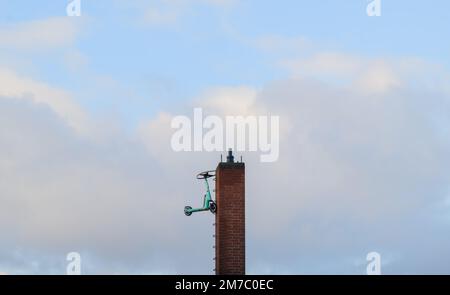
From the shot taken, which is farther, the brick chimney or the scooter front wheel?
the scooter front wheel

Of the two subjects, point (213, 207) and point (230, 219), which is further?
point (213, 207)

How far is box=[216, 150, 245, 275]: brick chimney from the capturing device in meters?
44.4

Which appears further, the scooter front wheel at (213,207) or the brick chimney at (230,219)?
the scooter front wheel at (213,207)

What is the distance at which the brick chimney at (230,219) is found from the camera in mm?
44438

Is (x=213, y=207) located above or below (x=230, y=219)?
above

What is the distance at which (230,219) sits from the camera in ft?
147
